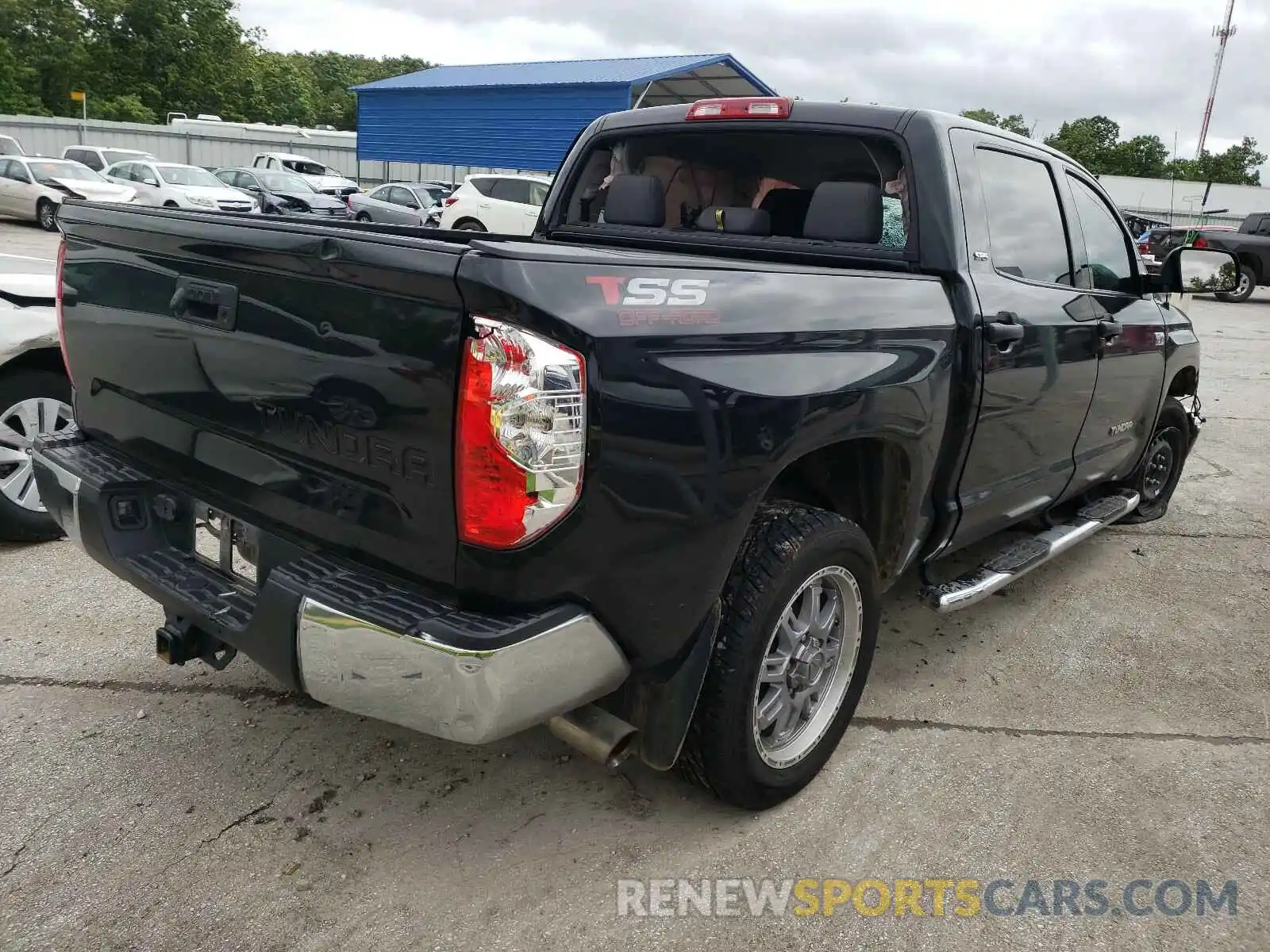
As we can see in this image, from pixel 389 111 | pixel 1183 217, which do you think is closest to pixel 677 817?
pixel 389 111

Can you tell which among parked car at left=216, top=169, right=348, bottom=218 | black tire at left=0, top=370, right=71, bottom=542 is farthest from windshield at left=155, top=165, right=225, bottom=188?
black tire at left=0, top=370, right=71, bottom=542

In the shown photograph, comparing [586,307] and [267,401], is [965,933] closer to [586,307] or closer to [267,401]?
[586,307]

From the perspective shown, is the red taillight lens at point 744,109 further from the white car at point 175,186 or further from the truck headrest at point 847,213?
the white car at point 175,186

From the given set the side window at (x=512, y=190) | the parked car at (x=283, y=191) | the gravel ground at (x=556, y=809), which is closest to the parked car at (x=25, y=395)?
the gravel ground at (x=556, y=809)

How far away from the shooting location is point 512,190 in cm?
1917

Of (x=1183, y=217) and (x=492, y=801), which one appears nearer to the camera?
(x=492, y=801)

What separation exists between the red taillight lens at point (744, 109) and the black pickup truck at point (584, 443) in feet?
0.05

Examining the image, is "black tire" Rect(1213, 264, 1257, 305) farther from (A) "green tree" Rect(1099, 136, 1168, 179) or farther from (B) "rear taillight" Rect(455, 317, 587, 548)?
(A) "green tree" Rect(1099, 136, 1168, 179)

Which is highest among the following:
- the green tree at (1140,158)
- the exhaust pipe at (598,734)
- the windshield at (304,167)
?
the green tree at (1140,158)

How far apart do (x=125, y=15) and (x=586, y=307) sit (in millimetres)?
61011

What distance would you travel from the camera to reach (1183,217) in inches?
1452

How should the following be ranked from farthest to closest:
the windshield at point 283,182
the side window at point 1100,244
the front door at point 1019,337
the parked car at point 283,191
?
the windshield at point 283,182 < the parked car at point 283,191 < the side window at point 1100,244 < the front door at point 1019,337

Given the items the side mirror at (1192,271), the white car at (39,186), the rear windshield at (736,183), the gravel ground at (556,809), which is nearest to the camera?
the gravel ground at (556,809)

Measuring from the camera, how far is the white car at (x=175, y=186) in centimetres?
2072
